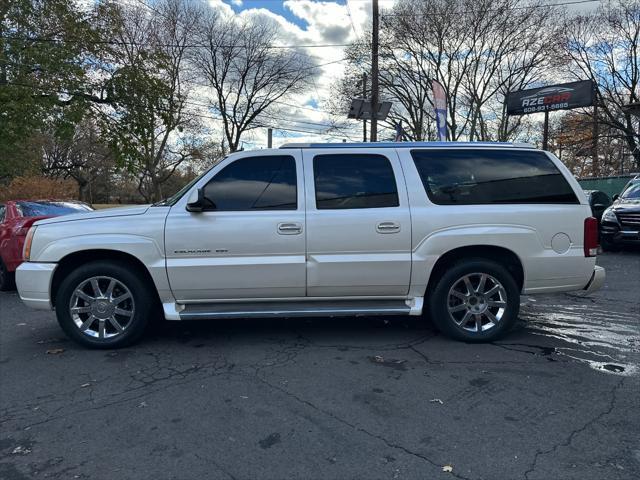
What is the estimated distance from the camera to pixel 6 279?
7621mm

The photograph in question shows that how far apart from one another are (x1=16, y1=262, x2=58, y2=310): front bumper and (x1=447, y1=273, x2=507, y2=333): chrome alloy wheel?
3909mm

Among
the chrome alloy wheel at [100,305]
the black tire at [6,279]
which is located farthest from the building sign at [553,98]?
the chrome alloy wheel at [100,305]

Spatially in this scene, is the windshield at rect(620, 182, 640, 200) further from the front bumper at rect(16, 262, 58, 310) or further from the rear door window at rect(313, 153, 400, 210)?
the front bumper at rect(16, 262, 58, 310)

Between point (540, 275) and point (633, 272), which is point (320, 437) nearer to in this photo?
point (540, 275)

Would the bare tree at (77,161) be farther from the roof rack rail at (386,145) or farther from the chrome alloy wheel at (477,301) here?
the chrome alloy wheel at (477,301)

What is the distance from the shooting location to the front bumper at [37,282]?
4.32 m

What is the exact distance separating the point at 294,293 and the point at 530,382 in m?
2.20

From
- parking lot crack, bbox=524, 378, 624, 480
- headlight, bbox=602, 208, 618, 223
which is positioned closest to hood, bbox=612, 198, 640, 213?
headlight, bbox=602, 208, 618, 223

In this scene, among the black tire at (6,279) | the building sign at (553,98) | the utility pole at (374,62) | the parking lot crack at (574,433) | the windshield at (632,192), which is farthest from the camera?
the building sign at (553,98)

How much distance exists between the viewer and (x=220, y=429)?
9.64 feet

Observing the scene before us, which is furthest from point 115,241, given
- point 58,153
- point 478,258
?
point 58,153

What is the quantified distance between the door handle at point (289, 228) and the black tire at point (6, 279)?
5.82m

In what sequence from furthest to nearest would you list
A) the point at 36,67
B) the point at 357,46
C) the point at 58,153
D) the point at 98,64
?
1. the point at 58,153
2. the point at 357,46
3. the point at 98,64
4. the point at 36,67

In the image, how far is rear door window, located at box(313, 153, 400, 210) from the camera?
4434mm
